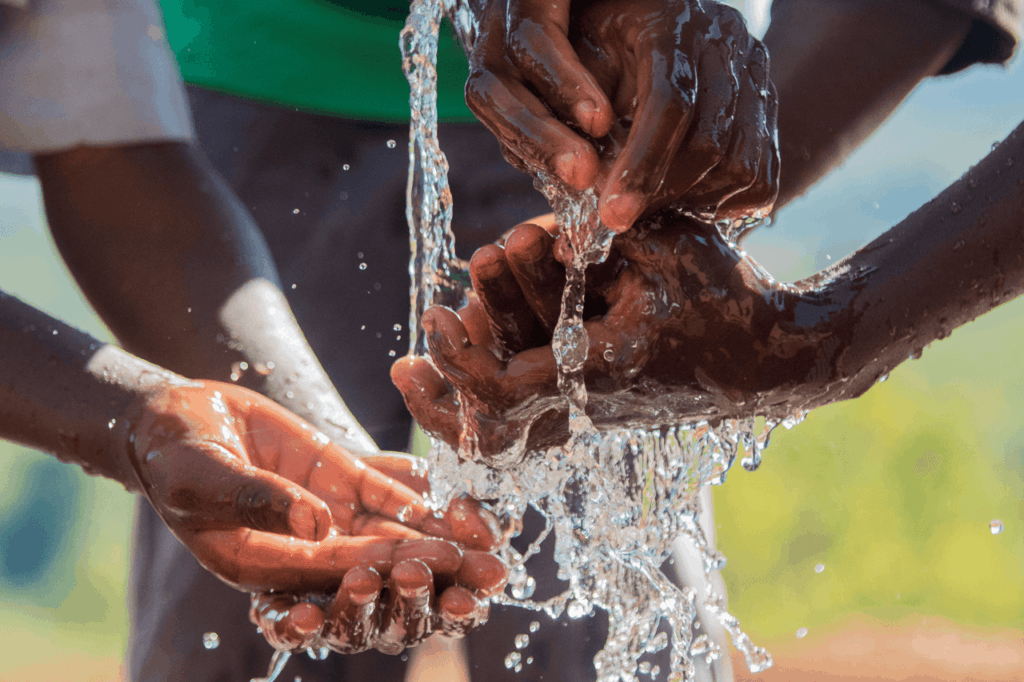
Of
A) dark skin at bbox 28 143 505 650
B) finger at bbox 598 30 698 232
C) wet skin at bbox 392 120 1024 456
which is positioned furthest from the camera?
dark skin at bbox 28 143 505 650

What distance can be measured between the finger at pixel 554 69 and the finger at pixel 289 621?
460mm

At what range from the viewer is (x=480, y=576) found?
2.30 feet

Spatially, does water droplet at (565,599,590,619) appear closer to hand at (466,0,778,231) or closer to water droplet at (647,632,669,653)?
water droplet at (647,632,669,653)

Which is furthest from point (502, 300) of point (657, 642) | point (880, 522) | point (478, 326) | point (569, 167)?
point (880, 522)

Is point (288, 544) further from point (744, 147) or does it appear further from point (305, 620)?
point (744, 147)

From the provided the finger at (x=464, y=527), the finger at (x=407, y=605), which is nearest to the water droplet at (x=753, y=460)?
the finger at (x=464, y=527)

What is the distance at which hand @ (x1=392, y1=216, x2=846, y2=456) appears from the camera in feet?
2.33

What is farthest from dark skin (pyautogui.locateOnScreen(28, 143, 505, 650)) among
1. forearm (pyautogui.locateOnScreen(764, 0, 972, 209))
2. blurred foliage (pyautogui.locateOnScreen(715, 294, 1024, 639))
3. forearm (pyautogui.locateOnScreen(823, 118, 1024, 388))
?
blurred foliage (pyautogui.locateOnScreen(715, 294, 1024, 639))

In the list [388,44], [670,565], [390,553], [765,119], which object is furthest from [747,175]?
[388,44]

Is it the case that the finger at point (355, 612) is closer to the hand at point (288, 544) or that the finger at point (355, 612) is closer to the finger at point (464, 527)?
the hand at point (288, 544)

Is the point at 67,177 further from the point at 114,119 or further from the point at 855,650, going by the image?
the point at 855,650

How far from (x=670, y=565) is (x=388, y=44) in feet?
2.84

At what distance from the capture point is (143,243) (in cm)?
104

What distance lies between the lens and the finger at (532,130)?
2.06 ft
